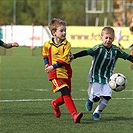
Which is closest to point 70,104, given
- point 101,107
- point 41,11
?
point 101,107

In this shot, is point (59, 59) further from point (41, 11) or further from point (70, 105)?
point (41, 11)

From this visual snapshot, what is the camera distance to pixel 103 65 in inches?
373

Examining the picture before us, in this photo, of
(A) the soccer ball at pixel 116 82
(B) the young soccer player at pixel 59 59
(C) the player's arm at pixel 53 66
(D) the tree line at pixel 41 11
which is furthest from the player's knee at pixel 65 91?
(D) the tree line at pixel 41 11

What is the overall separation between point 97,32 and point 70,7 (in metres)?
33.3

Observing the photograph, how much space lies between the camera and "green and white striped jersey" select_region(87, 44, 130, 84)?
369 inches

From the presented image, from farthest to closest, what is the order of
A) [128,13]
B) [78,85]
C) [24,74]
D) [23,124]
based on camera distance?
[128,13] → [24,74] → [78,85] → [23,124]

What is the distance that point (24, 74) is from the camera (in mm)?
19078

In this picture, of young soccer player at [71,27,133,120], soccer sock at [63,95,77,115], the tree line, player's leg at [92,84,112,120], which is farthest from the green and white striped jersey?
the tree line

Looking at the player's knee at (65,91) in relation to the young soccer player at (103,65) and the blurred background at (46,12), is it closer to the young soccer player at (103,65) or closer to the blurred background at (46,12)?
the young soccer player at (103,65)

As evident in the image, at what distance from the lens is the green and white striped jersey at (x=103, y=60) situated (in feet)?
30.8

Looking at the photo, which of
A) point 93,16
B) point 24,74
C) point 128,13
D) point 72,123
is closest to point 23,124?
point 72,123

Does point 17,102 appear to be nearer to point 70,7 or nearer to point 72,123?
point 72,123

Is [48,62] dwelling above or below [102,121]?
above

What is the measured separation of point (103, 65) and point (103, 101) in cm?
59
